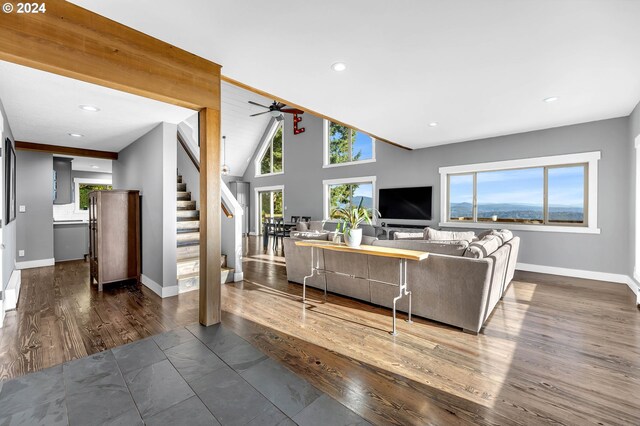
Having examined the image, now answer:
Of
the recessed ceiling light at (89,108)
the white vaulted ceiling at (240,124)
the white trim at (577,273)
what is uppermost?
the white vaulted ceiling at (240,124)

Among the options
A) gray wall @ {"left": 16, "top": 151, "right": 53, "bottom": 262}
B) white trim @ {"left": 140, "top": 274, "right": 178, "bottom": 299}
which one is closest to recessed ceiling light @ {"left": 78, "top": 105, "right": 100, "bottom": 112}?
white trim @ {"left": 140, "top": 274, "right": 178, "bottom": 299}

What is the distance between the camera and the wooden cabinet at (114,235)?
13.3 ft

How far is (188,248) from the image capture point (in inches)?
186

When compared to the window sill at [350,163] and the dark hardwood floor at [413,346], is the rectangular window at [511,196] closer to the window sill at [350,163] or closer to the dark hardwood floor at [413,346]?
the dark hardwood floor at [413,346]

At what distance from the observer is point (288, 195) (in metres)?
10.3

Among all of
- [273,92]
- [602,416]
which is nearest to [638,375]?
[602,416]

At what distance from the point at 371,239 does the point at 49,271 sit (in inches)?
232

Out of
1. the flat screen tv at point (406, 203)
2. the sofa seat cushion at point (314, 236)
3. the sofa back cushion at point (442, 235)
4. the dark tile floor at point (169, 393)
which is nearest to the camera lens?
the dark tile floor at point (169, 393)

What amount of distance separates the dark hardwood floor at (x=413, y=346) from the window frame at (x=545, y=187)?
49.5 inches

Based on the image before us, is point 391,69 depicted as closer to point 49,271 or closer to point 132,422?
point 132,422

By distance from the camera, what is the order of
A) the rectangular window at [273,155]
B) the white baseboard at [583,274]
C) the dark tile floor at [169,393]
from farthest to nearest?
the rectangular window at [273,155], the white baseboard at [583,274], the dark tile floor at [169,393]

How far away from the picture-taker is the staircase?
13.4 ft

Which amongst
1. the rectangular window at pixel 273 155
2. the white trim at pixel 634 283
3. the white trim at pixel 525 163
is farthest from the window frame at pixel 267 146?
the white trim at pixel 634 283

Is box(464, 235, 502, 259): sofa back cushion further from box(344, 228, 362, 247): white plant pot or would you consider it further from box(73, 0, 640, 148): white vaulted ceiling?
box(73, 0, 640, 148): white vaulted ceiling
